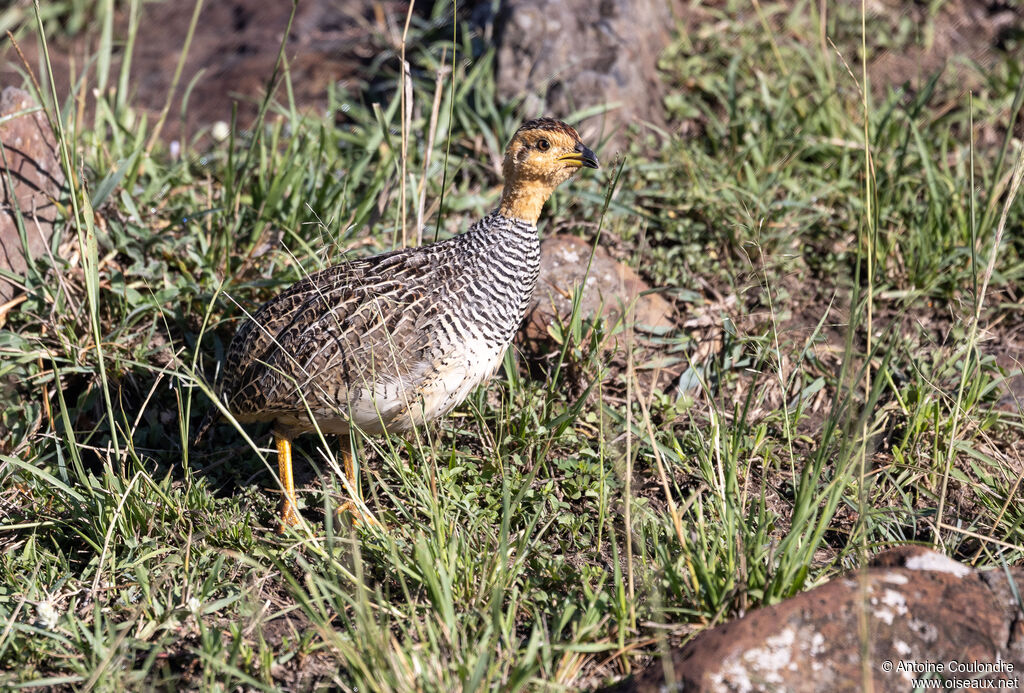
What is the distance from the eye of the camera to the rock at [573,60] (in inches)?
237

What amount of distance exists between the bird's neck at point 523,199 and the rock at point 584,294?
2.50ft

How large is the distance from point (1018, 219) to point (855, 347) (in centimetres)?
138

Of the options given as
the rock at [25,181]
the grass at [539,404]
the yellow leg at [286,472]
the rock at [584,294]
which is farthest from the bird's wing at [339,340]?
the rock at [25,181]

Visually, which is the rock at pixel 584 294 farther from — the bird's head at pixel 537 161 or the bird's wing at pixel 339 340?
the bird's wing at pixel 339 340

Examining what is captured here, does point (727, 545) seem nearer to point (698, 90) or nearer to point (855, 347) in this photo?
point (855, 347)

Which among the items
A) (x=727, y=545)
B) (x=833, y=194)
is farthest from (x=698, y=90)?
(x=727, y=545)

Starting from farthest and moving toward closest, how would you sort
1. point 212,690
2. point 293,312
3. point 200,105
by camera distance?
point 200,105 → point 293,312 → point 212,690

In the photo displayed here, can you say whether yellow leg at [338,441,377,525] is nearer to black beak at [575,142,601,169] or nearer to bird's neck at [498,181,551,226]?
bird's neck at [498,181,551,226]

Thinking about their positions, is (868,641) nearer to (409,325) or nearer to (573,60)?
(409,325)

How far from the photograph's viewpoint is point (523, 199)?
4039mm

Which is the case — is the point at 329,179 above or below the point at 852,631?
above

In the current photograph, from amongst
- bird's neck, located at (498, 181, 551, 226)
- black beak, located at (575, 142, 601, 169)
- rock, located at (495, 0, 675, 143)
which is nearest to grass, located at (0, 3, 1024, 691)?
rock, located at (495, 0, 675, 143)

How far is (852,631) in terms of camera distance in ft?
9.21

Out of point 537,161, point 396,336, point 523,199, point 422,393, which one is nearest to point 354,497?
point 422,393
